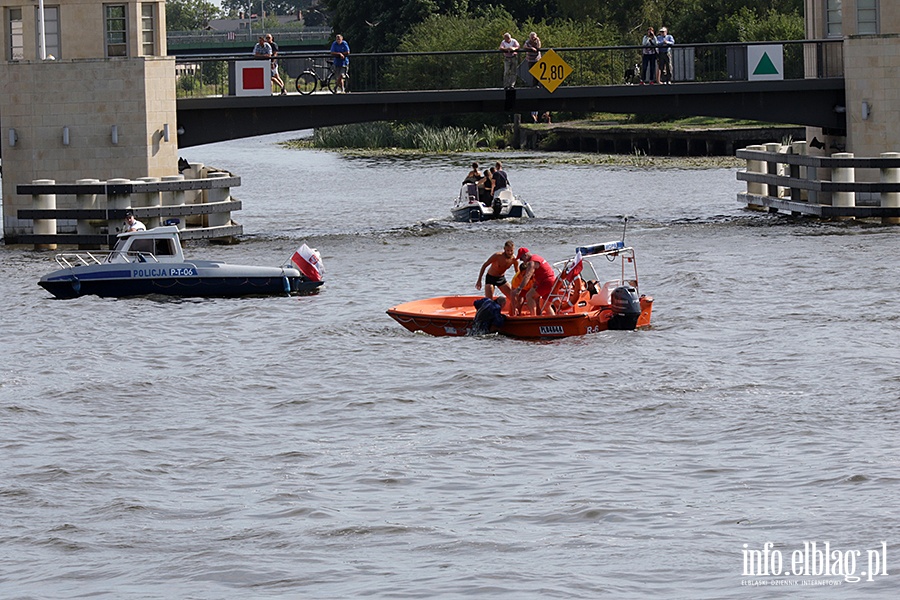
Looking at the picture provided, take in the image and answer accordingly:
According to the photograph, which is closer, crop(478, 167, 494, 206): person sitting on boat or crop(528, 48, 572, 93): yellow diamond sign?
crop(528, 48, 572, 93): yellow diamond sign

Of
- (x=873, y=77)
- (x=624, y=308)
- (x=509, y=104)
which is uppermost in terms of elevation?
(x=873, y=77)

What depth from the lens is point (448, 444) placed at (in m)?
19.5

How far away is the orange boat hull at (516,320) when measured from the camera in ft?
84.1

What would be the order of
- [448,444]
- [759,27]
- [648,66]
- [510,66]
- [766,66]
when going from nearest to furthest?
[448,444] → [510,66] → [766,66] → [648,66] → [759,27]

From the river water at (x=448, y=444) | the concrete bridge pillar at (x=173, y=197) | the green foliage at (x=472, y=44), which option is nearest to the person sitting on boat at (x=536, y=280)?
the river water at (x=448, y=444)

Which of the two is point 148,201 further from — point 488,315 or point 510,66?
point 488,315

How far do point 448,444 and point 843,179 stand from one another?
24310 mm

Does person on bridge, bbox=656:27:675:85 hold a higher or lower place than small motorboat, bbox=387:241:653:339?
higher

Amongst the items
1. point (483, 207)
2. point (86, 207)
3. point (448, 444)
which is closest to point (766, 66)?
point (483, 207)

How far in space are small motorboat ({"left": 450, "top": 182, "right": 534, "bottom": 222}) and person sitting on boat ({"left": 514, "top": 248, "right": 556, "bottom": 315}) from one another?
1882cm

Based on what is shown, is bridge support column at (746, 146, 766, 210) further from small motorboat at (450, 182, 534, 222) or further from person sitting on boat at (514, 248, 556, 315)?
person sitting on boat at (514, 248, 556, 315)

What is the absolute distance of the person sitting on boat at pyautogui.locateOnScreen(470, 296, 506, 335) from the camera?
83.9 ft

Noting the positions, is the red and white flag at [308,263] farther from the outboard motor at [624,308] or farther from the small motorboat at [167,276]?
the outboard motor at [624,308]

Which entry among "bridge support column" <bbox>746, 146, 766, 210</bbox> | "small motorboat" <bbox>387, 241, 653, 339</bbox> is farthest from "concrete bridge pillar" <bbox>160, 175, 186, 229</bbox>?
"bridge support column" <bbox>746, 146, 766, 210</bbox>
